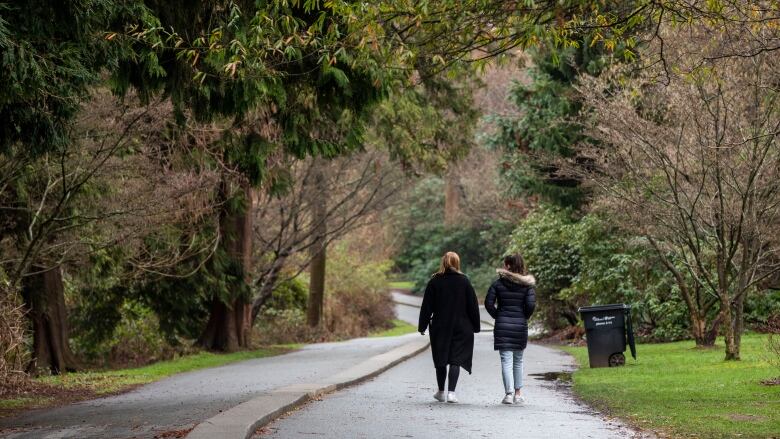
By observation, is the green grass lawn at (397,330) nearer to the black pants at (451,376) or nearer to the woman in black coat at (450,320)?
the woman in black coat at (450,320)

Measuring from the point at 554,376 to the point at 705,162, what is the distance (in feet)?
Answer: 15.4

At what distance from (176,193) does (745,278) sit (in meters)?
10.5

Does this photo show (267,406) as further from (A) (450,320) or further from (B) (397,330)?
(B) (397,330)

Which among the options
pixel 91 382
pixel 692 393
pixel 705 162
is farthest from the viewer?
pixel 91 382

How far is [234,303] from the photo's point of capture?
29.0 m

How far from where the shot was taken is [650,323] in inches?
1130

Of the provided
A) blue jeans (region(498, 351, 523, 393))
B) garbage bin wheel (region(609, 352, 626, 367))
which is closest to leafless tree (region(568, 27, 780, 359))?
garbage bin wheel (region(609, 352, 626, 367))

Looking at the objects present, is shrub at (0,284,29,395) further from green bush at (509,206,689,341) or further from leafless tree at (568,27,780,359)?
green bush at (509,206,689,341)

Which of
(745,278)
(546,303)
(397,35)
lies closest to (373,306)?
(546,303)

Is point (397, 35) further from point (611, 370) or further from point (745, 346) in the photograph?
point (745, 346)

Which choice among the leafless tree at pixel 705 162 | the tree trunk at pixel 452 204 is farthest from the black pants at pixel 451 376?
the tree trunk at pixel 452 204

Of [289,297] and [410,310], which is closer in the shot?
[289,297]

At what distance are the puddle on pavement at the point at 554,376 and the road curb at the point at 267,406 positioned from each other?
2980mm

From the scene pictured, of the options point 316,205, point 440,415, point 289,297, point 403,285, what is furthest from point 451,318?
point 403,285
